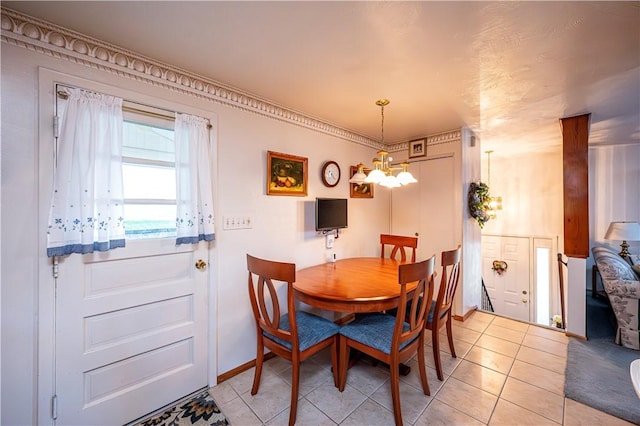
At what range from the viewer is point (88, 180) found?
1455 millimetres

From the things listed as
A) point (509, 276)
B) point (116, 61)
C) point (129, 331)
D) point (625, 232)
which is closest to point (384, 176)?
point (116, 61)

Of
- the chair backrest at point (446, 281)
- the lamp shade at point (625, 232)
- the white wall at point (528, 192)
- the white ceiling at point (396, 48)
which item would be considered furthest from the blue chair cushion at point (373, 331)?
the white wall at point (528, 192)

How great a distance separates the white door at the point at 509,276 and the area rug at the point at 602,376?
221 centimetres

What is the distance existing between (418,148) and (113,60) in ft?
10.7

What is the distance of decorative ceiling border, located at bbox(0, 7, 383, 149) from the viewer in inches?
51.6

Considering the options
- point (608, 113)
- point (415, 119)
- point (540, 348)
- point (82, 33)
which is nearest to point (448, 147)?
point (415, 119)

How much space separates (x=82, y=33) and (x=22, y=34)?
251 millimetres

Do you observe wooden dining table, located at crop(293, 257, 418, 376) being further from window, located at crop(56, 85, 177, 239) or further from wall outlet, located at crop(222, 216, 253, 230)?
window, located at crop(56, 85, 177, 239)

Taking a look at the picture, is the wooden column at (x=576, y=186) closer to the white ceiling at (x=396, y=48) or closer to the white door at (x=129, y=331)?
the white ceiling at (x=396, y=48)

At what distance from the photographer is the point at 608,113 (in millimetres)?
2561

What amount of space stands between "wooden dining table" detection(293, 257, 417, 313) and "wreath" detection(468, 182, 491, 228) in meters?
1.41

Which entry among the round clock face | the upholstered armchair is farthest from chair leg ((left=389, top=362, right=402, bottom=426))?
the upholstered armchair

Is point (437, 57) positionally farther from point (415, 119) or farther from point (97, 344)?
point (97, 344)

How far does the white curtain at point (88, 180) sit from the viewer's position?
1.39m
